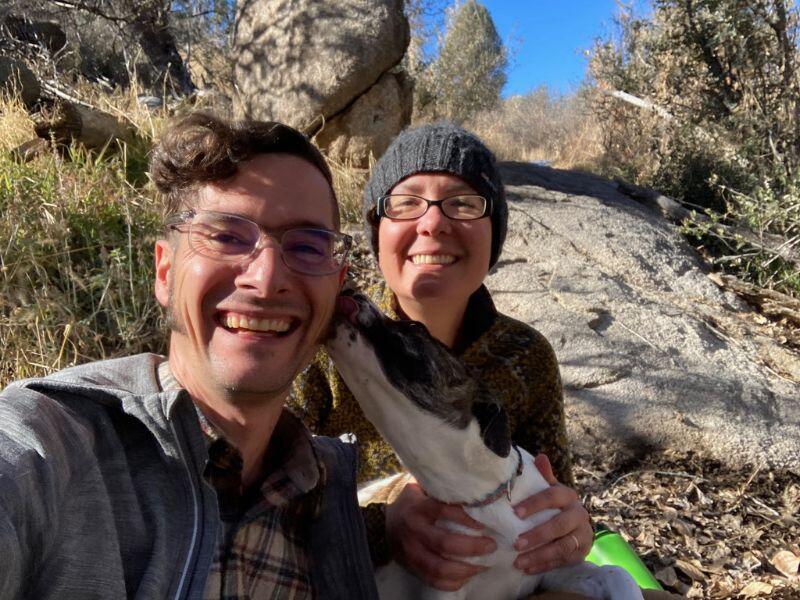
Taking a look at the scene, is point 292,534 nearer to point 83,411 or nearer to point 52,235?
point 83,411

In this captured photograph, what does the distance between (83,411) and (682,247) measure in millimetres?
6035

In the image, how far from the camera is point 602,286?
5.21 m

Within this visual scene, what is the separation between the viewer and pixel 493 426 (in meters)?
1.70

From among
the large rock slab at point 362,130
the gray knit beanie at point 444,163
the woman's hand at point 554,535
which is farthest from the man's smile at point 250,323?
the large rock slab at point 362,130

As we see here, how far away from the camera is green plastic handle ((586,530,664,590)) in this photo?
8.87ft

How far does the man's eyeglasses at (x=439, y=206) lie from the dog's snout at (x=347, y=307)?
81 cm

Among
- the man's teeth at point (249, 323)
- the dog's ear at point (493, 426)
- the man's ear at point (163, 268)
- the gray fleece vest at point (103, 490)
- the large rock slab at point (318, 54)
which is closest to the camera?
the gray fleece vest at point (103, 490)

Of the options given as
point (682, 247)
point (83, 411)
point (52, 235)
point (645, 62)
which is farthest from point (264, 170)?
point (645, 62)

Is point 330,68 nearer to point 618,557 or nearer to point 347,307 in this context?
point 618,557

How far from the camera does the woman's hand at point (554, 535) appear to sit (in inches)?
69.5

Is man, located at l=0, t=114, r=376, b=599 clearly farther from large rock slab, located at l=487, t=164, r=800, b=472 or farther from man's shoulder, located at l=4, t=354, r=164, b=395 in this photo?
large rock slab, located at l=487, t=164, r=800, b=472

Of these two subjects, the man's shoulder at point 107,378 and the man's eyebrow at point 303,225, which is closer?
the man's shoulder at point 107,378

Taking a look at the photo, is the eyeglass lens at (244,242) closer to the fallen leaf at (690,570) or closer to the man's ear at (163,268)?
the man's ear at (163,268)

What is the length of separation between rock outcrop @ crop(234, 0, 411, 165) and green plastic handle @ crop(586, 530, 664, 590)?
445 centimetres
